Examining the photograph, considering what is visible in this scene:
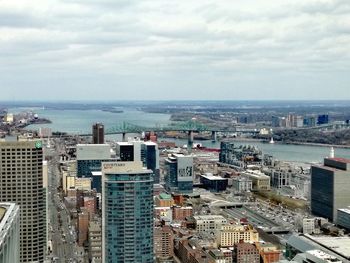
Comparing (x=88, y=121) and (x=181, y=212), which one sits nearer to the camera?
(x=181, y=212)

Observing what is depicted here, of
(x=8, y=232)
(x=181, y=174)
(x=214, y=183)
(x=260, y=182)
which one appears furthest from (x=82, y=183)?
(x=8, y=232)

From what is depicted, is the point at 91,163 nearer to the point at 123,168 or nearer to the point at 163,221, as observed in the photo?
the point at 163,221

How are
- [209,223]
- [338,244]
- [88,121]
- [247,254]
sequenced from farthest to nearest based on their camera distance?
1. [88,121]
2. [209,223]
3. [247,254]
4. [338,244]

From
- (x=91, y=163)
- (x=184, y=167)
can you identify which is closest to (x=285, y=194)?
(x=184, y=167)

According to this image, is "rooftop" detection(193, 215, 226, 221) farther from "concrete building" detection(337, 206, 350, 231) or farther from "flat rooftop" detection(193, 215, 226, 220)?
"concrete building" detection(337, 206, 350, 231)

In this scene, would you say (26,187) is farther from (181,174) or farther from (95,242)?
(181,174)

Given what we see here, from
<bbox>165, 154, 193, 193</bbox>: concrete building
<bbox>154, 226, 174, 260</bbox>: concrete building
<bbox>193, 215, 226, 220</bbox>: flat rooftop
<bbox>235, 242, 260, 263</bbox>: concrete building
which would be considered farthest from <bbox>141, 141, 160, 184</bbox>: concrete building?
<bbox>235, 242, 260, 263</bbox>: concrete building

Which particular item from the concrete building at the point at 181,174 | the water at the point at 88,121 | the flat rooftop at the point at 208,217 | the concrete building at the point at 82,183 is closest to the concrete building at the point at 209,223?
the flat rooftop at the point at 208,217
